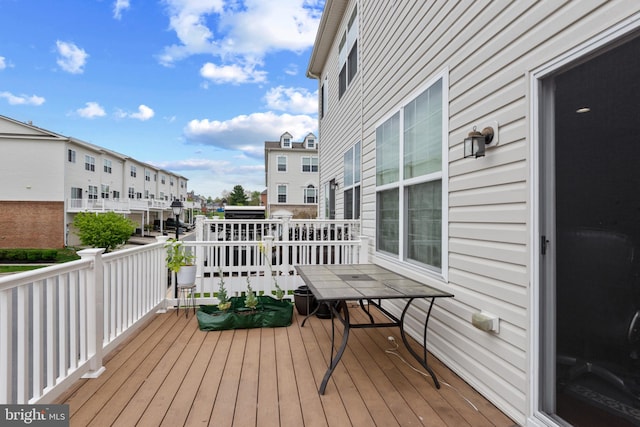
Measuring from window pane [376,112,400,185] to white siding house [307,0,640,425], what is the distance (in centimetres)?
24

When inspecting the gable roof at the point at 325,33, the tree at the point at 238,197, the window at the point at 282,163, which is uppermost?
the gable roof at the point at 325,33

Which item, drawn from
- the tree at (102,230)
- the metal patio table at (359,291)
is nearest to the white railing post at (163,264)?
the metal patio table at (359,291)

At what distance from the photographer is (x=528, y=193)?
6.14ft

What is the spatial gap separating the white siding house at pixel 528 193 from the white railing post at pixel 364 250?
3.64 feet

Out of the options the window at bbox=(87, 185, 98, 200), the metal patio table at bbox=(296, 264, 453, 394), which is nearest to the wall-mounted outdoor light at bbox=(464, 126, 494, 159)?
the metal patio table at bbox=(296, 264, 453, 394)

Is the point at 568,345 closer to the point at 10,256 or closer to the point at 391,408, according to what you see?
the point at 391,408

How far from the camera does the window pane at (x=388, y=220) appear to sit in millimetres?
3885

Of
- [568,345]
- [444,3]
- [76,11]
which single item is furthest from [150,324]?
[76,11]

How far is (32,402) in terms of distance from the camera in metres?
1.94

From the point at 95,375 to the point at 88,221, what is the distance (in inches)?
785

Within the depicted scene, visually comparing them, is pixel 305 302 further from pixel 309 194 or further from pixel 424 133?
pixel 309 194

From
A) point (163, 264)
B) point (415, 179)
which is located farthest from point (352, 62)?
point (163, 264)

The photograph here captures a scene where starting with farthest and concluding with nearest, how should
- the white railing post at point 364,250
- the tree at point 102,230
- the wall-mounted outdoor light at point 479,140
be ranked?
the tree at point 102,230, the white railing post at point 364,250, the wall-mounted outdoor light at point 479,140

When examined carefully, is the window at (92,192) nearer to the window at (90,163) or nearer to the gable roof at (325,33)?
the window at (90,163)
